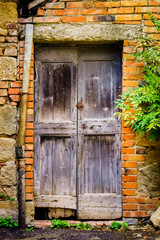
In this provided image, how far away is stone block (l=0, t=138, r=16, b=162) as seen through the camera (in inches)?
115

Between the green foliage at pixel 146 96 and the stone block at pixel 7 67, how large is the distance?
1384mm

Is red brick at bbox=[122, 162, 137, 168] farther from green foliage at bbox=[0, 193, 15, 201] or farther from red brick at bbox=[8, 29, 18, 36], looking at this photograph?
red brick at bbox=[8, 29, 18, 36]

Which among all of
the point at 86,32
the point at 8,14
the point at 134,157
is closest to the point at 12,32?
the point at 8,14

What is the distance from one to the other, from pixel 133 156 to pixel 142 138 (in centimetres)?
25

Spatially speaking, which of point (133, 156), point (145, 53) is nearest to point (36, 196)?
point (133, 156)

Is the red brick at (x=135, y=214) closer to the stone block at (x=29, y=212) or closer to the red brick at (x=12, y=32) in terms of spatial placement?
the stone block at (x=29, y=212)

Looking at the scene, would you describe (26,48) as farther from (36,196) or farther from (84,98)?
(36,196)

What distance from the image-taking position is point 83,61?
320 cm

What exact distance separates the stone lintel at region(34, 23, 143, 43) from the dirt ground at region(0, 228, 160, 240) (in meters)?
2.38

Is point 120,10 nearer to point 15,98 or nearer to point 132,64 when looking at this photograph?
point 132,64

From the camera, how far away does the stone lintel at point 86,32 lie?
9.75ft

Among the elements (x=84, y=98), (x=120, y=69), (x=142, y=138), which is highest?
(x=120, y=69)

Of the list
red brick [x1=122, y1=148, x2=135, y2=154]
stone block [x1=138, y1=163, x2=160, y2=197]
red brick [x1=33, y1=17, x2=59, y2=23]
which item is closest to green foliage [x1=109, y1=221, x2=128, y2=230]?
stone block [x1=138, y1=163, x2=160, y2=197]

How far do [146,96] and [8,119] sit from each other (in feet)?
5.61
